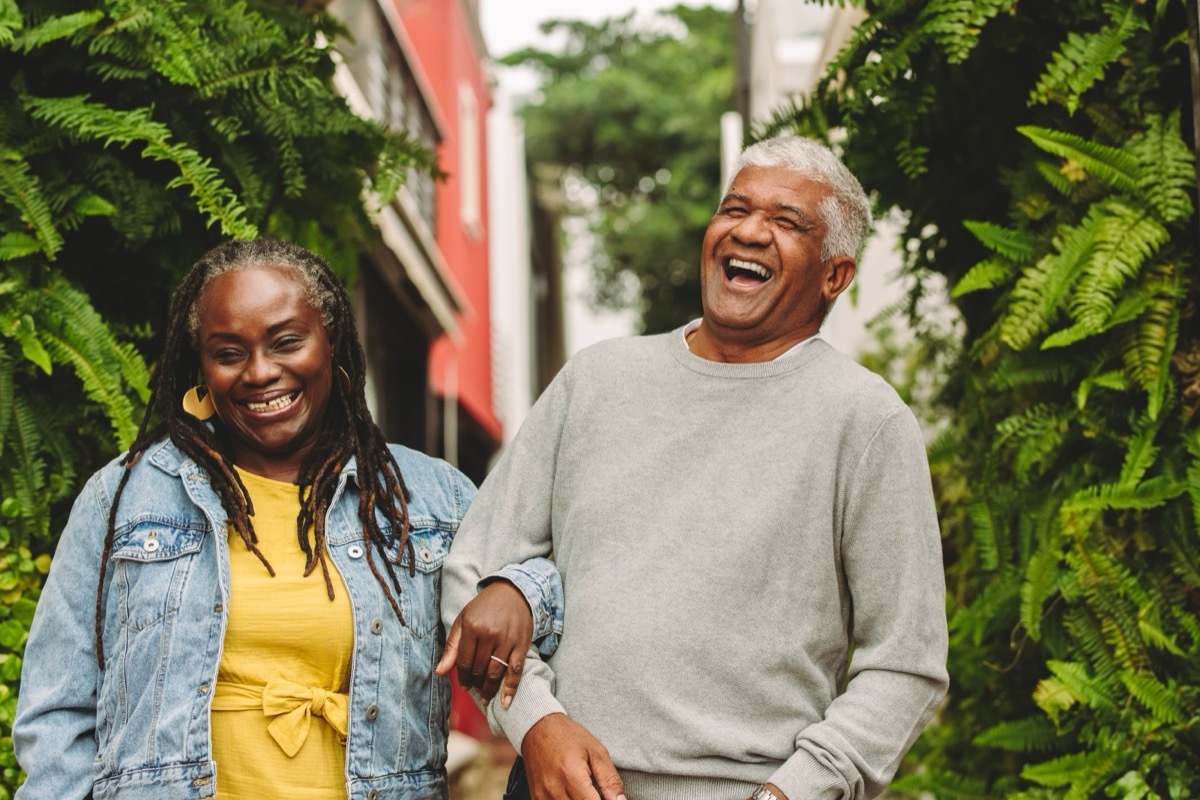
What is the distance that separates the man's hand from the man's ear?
987mm

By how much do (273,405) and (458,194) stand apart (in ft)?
40.3

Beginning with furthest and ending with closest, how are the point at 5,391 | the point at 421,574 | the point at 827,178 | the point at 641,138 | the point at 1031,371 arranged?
the point at 641,138
the point at 1031,371
the point at 5,391
the point at 421,574
the point at 827,178

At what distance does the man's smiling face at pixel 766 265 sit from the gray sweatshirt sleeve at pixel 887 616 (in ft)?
0.99

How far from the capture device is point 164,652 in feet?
8.42

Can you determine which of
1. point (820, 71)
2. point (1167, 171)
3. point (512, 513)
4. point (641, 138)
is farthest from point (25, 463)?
point (641, 138)

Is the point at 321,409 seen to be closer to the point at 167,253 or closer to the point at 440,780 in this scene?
the point at 440,780

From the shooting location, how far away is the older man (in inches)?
95.6

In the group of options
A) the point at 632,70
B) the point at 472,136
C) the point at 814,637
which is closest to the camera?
the point at 814,637

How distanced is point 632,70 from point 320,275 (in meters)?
19.4

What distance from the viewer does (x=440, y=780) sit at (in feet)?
9.43

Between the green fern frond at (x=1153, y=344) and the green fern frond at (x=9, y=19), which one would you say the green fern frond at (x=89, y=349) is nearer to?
the green fern frond at (x=9, y=19)

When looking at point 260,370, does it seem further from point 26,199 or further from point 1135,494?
point 1135,494

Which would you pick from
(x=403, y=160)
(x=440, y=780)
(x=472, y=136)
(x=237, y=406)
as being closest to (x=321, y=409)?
(x=237, y=406)

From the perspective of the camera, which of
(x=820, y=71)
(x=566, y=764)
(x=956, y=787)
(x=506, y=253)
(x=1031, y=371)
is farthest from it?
(x=506, y=253)
